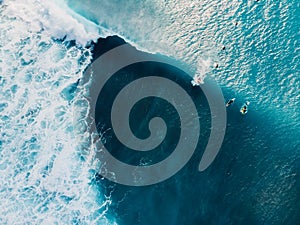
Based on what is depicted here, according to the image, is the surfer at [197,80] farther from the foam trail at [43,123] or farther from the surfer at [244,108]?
the foam trail at [43,123]

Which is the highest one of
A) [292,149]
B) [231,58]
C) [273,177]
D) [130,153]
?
[231,58]

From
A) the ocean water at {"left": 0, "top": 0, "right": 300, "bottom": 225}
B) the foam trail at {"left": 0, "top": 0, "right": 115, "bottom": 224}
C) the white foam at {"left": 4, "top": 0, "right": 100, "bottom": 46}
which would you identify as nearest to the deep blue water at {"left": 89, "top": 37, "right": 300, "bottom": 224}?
the ocean water at {"left": 0, "top": 0, "right": 300, "bottom": 225}

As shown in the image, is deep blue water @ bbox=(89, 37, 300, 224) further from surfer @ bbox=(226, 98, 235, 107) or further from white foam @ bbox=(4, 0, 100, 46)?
white foam @ bbox=(4, 0, 100, 46)

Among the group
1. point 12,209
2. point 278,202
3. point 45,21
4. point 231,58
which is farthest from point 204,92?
Result: point 12,209

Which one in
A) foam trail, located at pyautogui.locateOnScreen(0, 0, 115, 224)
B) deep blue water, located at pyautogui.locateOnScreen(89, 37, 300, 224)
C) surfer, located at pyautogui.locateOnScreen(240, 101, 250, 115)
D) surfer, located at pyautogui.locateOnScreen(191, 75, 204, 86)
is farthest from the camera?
surfer, located at pyautogui.locateOnScreen(191, 75, 204, 86)

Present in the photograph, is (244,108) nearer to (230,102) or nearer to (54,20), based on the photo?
(230,102)

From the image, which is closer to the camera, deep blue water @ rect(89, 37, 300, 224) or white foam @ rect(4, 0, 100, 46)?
deep blue water @ rect(89, 37, 300, 224)

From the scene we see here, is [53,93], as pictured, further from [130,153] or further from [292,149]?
[292,149]
